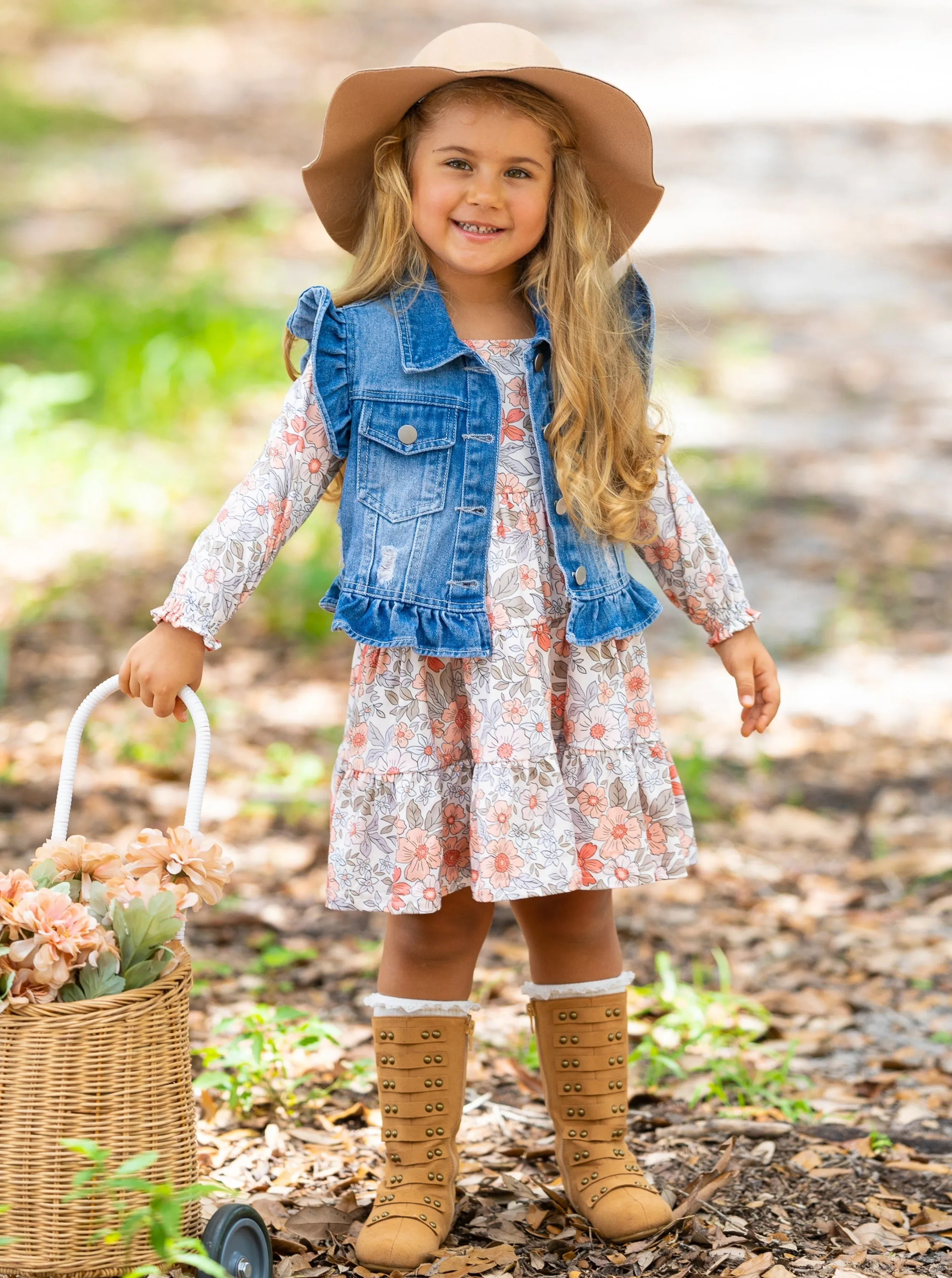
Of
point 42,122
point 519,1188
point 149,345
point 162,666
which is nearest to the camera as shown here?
point 162,666

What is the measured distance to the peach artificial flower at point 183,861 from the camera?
2188mm

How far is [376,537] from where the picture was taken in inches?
95.2

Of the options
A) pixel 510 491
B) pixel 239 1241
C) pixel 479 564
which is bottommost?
pixel 239 1241

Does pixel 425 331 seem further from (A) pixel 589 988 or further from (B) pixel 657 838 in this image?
(A) pixel 589 988

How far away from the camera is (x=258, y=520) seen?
7.82 ft

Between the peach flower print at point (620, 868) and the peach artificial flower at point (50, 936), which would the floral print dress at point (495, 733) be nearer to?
the peach flower print at point (620, 868)

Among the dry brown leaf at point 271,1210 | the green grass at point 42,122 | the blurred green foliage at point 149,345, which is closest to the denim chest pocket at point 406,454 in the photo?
the dry brown leaf at point 271,1210

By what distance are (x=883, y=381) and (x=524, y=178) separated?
7010 mm

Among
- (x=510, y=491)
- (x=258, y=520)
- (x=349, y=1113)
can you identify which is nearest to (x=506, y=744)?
(x=510, y=491)

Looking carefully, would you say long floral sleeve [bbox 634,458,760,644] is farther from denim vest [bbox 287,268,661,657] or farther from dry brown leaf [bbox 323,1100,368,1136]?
dry brown leaf [bbox 323,1100,368,1136]

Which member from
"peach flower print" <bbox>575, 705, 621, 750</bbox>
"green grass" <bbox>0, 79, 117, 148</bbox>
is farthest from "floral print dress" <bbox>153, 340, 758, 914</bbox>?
"green grass" <bbox>0, 79, 117, 148</bbox>

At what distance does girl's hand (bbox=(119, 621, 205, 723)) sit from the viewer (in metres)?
2.29

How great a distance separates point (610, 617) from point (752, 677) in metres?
0.33

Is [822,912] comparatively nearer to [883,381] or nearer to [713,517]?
[713,517]
